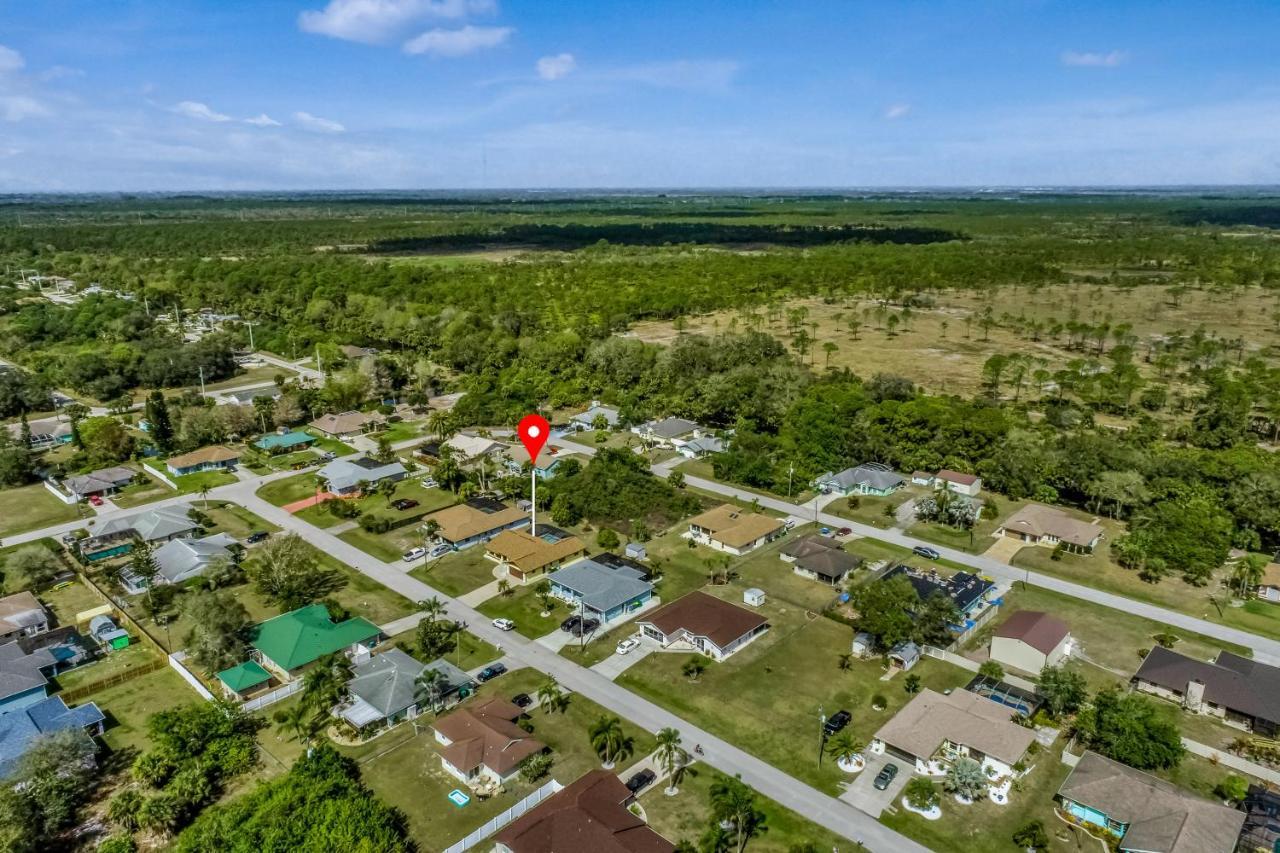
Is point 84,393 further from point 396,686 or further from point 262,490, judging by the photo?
point 396,686

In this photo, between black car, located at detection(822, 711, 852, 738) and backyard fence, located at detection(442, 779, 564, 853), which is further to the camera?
black car, located at detection(822, 711, 852, 738)

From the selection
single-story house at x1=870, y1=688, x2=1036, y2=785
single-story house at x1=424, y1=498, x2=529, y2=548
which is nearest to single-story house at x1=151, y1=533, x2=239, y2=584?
single-story house at x1=424, y1=498, x2=529, y2=548

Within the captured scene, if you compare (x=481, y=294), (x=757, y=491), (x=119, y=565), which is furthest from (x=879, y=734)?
(x=481, y=294)

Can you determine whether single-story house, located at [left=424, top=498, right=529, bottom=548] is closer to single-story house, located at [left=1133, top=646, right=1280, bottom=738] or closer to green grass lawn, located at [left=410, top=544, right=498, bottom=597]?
green grass lawn, located at [left=410, top=544, right=498, bottom=597]

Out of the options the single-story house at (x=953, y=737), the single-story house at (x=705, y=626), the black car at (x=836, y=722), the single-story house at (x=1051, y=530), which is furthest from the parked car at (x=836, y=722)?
the single-story house at (x=1051, y=530)

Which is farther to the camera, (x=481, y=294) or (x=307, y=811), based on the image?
(x=481, y=294)

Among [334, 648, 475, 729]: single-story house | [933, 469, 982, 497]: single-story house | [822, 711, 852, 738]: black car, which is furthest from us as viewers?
[933, 469, 982, 497]: single-story house

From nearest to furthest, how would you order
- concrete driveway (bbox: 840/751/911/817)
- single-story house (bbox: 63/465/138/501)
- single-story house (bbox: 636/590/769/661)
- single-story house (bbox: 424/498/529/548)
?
1. concrete driveway (bbox: 840/751/911/817)
2. single-story house (bbox: 636/590/769/661)
3. single-story house (bbox: 424/498/529/548)
4. single-story house (bbox: 63/465/138/501)

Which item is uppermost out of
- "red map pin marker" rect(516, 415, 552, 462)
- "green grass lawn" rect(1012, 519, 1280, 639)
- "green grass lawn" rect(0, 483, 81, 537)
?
"red map pin marker" rect(516, 415, 552, 462)
